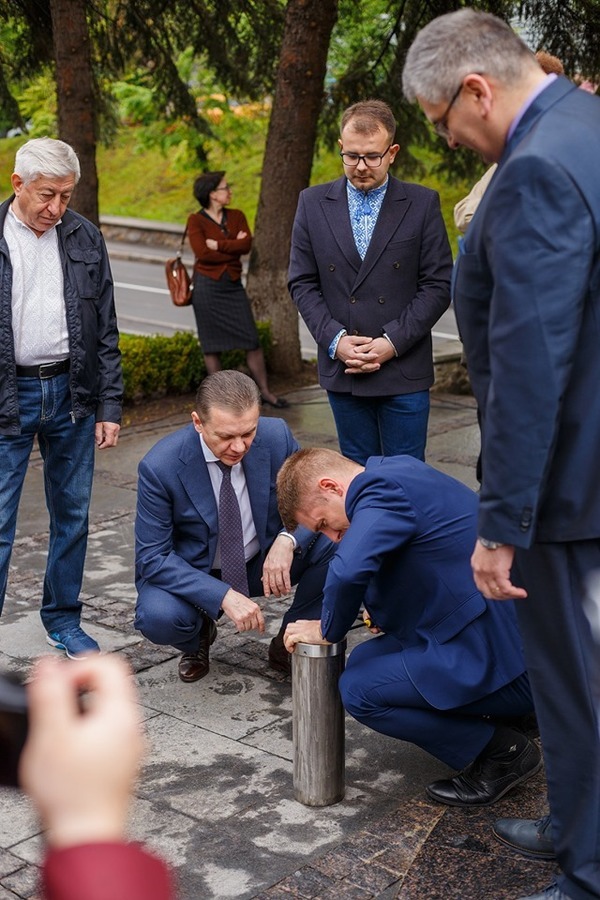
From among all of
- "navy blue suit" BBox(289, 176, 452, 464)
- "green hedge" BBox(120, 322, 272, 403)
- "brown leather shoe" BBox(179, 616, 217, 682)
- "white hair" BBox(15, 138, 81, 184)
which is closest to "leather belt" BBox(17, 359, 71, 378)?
"white hair" BBox(15, 138, 81, 184)

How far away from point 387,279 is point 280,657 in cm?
159

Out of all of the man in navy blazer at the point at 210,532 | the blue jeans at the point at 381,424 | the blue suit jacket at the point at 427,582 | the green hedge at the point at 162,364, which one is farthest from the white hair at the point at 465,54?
the green hedge at the point at 162,364

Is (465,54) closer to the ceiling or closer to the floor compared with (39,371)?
closer to the ceiling

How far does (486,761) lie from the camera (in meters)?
3.66

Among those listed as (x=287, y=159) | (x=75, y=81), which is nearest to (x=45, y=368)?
(x=75, y=81)

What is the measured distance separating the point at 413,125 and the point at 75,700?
10.6 metres

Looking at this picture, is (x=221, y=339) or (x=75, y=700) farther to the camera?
(x=221, y=339)

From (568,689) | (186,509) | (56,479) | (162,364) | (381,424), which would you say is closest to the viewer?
(568,689)

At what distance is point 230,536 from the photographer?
4.46m

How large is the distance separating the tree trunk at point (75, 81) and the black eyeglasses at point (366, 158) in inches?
195

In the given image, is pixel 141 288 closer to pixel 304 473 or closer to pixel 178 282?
pixel 178 282

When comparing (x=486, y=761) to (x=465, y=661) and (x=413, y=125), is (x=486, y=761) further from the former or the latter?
(x=413, y=125)

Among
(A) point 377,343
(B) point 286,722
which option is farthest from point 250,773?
(A) point 377,343

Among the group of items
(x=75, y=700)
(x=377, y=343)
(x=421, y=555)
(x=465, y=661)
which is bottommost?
(x=465, y=661)
